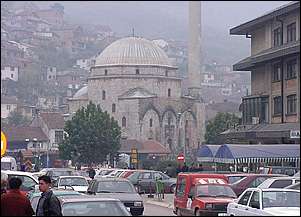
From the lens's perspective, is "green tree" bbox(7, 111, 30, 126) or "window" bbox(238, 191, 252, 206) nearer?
"window" bbox(238, 191, 252, 206)

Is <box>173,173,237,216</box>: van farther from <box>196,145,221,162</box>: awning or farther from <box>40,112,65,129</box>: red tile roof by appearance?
<box>40,112,65,129</box>: red tile roof

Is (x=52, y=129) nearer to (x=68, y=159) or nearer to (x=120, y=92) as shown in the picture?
(x=120, y=92)

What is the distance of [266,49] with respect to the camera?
2115 inches

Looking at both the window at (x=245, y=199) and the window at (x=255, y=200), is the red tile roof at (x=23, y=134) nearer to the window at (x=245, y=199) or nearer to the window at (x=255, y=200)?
the window at (x=245, y=199)

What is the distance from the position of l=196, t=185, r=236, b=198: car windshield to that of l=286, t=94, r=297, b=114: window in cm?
2724

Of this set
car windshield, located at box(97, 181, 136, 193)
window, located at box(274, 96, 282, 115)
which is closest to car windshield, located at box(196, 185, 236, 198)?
car windshield, located at box(97, 181, 136, 193)

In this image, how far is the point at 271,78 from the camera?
52.5m

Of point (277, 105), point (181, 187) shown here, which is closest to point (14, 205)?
point (181, 187)

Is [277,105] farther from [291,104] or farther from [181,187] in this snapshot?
[181,187]

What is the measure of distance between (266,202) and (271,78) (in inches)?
1424

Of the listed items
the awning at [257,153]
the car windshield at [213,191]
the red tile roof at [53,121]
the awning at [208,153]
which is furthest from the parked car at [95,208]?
→ the red tile roof at [53,121]

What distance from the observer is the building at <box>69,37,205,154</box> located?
354 ft

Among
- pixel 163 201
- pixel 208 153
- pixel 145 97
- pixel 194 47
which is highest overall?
pixel 194 47

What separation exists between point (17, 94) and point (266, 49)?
123788mm
